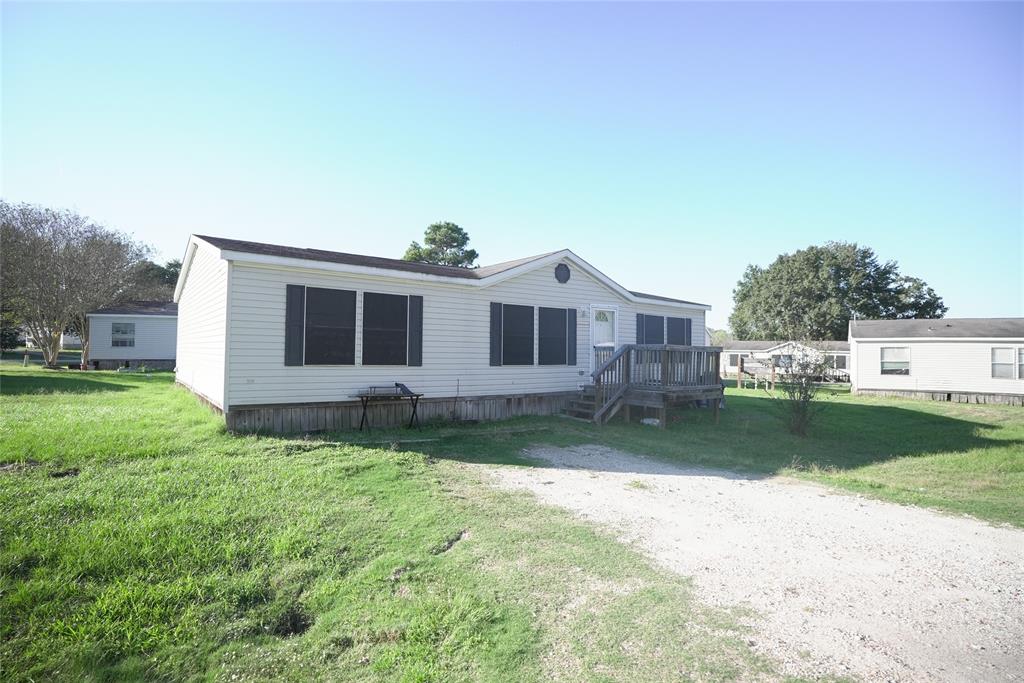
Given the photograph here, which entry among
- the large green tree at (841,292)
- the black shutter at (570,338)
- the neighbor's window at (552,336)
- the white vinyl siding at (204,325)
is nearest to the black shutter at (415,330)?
the white vinyl siding at (204,325)

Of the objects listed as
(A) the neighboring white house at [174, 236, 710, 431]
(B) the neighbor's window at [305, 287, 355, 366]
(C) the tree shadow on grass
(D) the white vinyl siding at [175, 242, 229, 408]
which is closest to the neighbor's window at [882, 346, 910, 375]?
(A) the neighboring white house at [174, 236, 710, 431]

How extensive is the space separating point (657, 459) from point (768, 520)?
323 centimetres

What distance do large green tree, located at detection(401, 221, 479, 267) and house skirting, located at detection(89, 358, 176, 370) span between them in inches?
591

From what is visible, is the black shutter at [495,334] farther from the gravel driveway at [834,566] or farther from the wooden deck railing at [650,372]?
the gravel driveway at [834,566]

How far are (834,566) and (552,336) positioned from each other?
8.86 metres

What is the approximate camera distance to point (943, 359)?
67.8ft

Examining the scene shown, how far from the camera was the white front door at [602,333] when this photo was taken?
43.5 feet

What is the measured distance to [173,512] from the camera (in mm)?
4742

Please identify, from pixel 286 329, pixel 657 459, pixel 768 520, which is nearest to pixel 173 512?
pixel 286 329

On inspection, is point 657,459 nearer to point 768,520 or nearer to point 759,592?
point 768,520

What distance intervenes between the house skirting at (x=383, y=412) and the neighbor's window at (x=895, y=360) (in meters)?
18.1

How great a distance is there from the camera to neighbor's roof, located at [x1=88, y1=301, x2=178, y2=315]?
24.8 metres

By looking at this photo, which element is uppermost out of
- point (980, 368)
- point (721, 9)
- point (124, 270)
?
point (721, 9)

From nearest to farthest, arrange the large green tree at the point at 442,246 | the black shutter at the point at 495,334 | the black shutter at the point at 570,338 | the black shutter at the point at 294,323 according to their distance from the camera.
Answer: the black shutter at the point at 294,323, the black shutter at the point at 495,334, the black shutter at the point at 570,338, the large green tree at the point at 442,246
